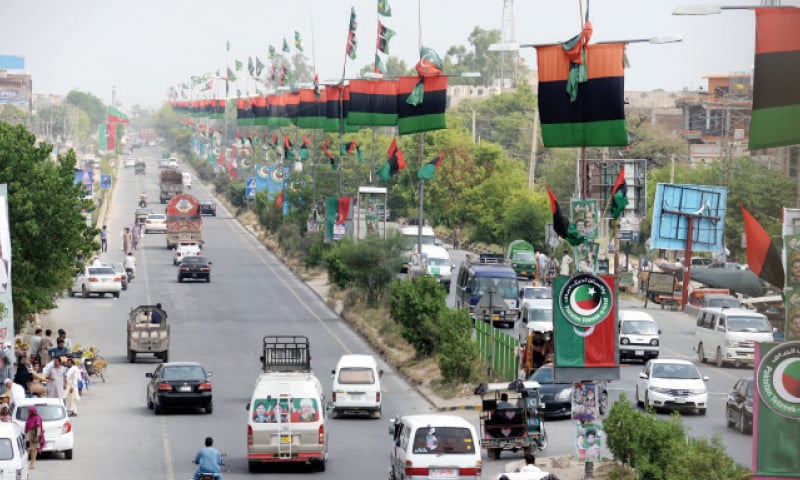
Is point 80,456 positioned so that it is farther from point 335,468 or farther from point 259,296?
point 259,296

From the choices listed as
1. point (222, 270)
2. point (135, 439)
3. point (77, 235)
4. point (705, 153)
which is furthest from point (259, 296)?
point (705, 153)

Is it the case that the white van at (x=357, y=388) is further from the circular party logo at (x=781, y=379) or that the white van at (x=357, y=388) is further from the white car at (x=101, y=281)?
the white car at (x=101, y=281)

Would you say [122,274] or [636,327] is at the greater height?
[636,327]

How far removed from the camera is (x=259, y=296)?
2835 inches

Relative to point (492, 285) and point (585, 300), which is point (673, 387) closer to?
point (585, 300)

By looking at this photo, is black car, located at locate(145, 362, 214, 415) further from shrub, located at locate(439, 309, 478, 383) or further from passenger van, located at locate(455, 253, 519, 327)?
passenger van, located at locate(455, 253, 519, 327)

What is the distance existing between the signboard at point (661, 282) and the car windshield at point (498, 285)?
1527cm

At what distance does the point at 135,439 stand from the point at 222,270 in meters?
52.8

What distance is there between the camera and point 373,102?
6097cm

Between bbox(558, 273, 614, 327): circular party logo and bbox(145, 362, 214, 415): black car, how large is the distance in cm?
1415

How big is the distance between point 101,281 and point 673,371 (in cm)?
3916

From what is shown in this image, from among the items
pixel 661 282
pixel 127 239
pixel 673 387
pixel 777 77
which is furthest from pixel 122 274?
pixel 777 77

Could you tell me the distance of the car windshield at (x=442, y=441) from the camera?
25906 millimetres

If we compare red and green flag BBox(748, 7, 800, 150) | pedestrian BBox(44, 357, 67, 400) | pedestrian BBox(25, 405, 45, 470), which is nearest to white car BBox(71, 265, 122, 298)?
pedestrian BBox(44, 357, 67, 400)
